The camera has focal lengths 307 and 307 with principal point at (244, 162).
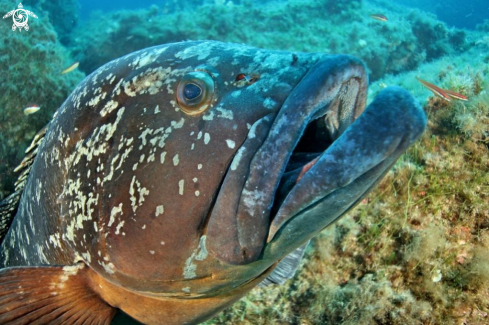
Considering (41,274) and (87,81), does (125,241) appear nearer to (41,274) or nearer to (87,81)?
(41,274)

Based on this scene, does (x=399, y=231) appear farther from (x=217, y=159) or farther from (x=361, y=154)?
(x=217, y=159)

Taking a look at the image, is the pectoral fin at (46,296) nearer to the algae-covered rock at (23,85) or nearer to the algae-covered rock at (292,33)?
the algae-covered rock at (23,85)

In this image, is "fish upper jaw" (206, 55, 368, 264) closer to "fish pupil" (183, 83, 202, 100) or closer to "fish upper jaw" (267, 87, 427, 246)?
"fish upper jaw" (267, 87, 427, 246)

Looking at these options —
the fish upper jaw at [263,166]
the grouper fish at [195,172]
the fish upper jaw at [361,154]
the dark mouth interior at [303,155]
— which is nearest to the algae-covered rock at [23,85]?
the grouper fish at [195,172]

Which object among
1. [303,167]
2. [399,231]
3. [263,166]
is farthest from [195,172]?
[399,231]

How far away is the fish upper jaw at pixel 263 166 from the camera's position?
1447 millimetres

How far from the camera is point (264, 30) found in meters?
14.9

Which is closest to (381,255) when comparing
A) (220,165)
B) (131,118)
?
(220,165)

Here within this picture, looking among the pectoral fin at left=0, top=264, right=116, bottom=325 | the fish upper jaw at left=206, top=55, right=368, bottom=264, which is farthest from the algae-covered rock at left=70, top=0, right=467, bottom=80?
the fish upper jaw at left=206, top=55, right=368, bottom=264

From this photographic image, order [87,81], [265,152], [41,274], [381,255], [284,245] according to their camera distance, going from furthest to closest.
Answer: [381,255], [87,81], [41,274], [284,245], [265,152]

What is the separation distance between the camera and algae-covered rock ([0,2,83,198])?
5.08m

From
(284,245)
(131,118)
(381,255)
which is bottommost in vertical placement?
(381,255)

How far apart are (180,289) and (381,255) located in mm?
2391

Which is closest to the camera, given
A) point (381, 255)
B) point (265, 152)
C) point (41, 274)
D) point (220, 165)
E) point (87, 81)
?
point (265, 152)
